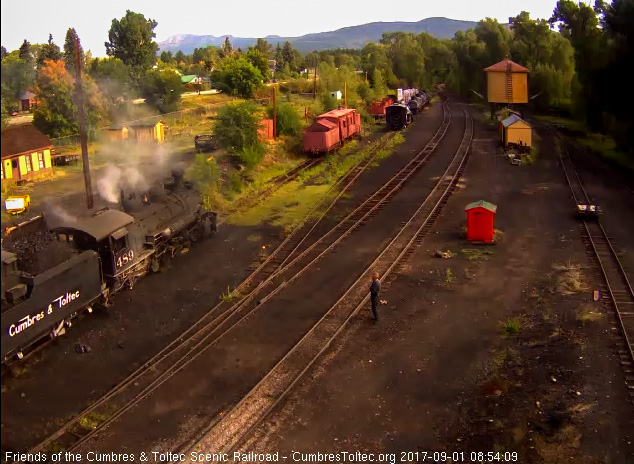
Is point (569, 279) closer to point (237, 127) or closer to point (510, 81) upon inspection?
point (237, 127)

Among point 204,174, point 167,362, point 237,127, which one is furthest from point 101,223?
point 237,127

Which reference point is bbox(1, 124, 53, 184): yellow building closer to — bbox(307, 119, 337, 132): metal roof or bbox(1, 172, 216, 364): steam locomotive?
bbox(1, 172, 216, 364): steam locomotive

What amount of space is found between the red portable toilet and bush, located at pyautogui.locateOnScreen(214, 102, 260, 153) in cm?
1521

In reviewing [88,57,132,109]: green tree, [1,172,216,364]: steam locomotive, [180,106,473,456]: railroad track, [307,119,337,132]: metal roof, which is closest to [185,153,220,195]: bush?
[1,172,216,364]: steam locomotive

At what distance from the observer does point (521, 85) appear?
49.1 metres

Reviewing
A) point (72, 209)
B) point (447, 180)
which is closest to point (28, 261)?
point (72, 209)

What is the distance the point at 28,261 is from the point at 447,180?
2329cm

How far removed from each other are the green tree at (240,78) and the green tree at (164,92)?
11.0m

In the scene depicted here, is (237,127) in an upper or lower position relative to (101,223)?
upper

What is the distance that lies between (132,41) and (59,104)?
36.0 m

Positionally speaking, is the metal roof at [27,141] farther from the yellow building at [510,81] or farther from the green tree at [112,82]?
the yellow building at [510,81]

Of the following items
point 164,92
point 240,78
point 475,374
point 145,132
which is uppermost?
point 240,78

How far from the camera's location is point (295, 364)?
Result: 12.7m

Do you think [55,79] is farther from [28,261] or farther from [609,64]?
[609,64]
